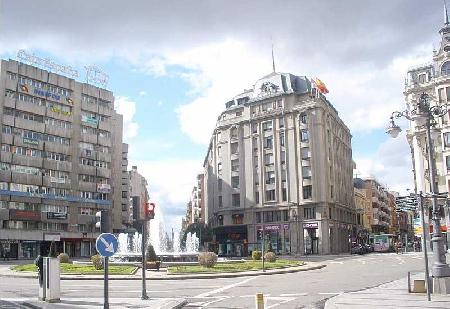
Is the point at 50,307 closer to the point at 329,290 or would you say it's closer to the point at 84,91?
the point at 329,290

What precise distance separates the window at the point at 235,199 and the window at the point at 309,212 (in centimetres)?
1125

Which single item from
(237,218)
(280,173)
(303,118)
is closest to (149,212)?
(280,173)

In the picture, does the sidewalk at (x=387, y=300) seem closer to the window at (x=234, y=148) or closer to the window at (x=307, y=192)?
the window at (x=307, y=192)

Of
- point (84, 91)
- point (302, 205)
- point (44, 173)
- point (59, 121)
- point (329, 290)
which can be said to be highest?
point (84, 91)

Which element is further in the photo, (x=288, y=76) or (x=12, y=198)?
(x=288, y=76)

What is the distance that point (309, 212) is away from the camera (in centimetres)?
7256

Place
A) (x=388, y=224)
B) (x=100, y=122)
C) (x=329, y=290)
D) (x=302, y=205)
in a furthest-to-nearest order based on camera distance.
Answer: (x=388, y=224) → (x=100, y=122) → (x=302, y=205) → (x=329, y=290)

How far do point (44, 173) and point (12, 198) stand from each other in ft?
19.8

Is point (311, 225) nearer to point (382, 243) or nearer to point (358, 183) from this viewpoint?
point (382, 243)

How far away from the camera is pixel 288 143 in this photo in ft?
248

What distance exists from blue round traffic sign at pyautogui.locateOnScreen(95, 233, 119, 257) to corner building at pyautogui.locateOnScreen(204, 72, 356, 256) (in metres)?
60.5

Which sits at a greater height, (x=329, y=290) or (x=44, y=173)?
(x=44, y=173)

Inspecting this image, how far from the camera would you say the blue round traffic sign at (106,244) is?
12.4 metres

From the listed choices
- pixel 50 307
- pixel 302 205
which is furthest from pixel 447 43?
pixel 50 307
